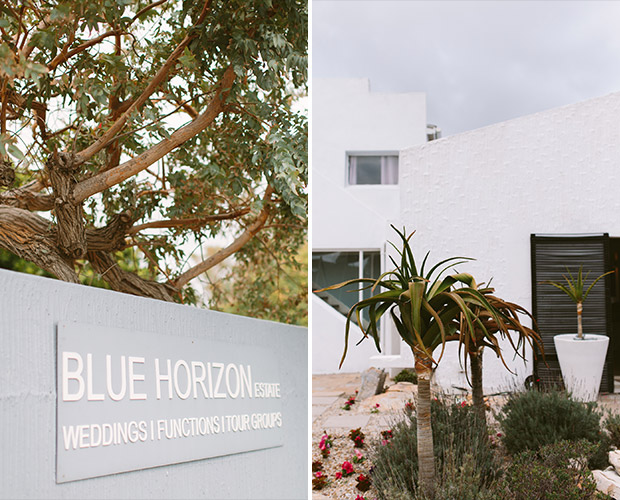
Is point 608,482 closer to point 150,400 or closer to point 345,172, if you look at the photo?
point 150,400

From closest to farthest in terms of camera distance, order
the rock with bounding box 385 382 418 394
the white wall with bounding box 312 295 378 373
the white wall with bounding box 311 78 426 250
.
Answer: the rock with bounding box 385 382 418 394 < the white wall with bounding box 312 295 378 373 < the white wall with bounding box 311 78 426 250

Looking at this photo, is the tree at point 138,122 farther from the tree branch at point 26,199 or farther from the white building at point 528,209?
the white building at point 528,209

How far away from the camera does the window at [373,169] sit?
992 centimetres

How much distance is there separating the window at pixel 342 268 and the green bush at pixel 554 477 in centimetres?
527

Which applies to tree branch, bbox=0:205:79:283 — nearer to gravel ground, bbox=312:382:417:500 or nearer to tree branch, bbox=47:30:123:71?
tree branch, bbox=47:30:123:71

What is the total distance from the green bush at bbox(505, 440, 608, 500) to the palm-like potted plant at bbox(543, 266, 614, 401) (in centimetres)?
183

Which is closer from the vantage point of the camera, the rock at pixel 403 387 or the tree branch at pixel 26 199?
the tree branch at pixel 26 199

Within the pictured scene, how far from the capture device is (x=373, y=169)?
33.3 ft

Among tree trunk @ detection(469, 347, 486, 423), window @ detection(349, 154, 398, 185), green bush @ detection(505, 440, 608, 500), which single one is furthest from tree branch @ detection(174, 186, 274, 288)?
window @ detection(349, 154, 398, 185)

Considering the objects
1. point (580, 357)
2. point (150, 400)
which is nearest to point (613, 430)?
point (580, 357)

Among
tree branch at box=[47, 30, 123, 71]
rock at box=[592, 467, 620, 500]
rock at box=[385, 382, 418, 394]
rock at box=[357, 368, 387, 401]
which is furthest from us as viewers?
rock at box=[357, 368, 387, 401]

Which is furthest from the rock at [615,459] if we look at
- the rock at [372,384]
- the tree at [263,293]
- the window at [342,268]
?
the window at [342,268]

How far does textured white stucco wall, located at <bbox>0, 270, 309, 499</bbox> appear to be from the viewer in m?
2.26

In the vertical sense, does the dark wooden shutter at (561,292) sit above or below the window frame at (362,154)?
below
